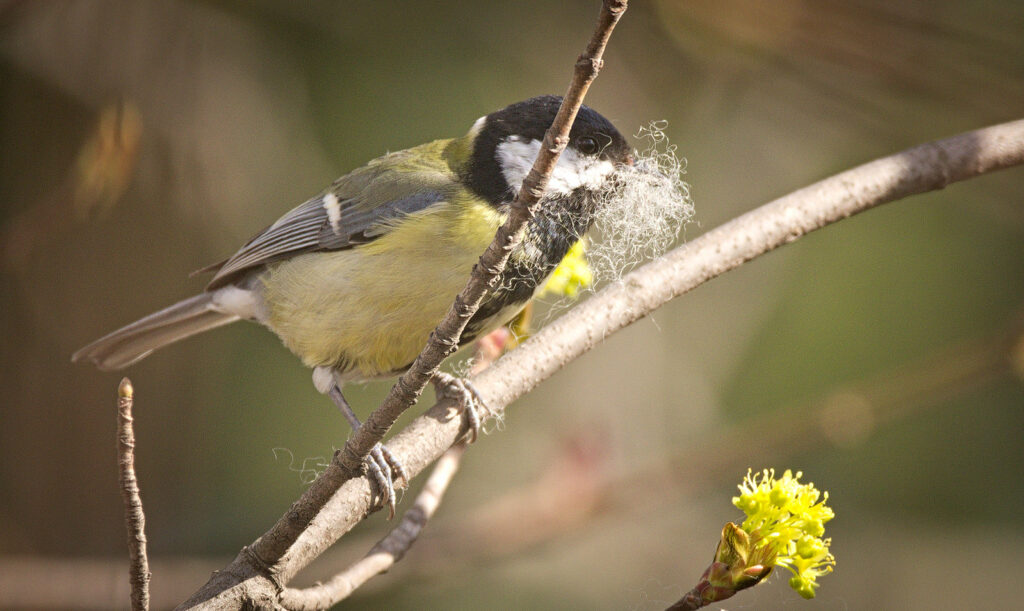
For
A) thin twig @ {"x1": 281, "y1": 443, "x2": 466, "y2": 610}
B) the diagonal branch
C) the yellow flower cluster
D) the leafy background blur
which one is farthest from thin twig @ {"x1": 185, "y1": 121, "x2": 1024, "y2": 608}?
the leafy background blur

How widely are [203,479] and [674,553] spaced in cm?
168

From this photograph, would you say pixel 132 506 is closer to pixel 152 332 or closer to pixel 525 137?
Answer: pixel 525 137

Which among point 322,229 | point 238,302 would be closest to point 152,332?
point 238,302

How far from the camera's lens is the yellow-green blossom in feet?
5.48

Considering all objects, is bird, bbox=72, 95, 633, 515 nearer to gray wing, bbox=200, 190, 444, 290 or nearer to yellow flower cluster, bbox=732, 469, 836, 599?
gray wing, bbox=200, 190, 444, 290

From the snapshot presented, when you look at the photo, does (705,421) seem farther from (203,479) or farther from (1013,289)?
(203,479)

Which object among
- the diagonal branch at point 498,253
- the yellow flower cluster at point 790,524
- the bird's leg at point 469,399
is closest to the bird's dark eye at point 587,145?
the bird's leg at point 469,399

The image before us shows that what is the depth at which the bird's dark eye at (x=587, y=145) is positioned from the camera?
5.91 feet

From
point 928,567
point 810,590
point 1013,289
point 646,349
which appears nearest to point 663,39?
point 646,349

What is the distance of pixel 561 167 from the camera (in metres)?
1.75

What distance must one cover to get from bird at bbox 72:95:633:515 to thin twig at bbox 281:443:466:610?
6 cm

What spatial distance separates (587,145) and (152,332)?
3.90 ft

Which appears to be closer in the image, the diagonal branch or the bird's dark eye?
the diagonal branch

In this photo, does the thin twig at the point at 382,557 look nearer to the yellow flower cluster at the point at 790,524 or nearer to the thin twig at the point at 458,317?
the thin twig at the point at 458,317
